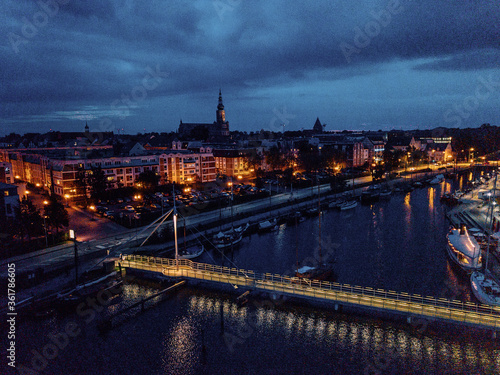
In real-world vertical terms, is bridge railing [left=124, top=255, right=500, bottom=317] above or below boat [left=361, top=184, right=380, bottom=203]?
below

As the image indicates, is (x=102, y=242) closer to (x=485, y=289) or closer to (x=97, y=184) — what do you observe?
(x=97, y=184)

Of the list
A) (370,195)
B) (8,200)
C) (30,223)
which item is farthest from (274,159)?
(30,223)

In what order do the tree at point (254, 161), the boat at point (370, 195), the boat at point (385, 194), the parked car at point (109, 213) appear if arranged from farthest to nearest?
the tree at point (254, 161) < the boat at point (385, 194) < the boat at point (370, 195) < the parked car at point (109, 213)

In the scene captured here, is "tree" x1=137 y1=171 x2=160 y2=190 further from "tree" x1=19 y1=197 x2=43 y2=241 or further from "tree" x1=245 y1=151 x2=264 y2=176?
"tree" x1=245 y1=151 x2=264 y2=176

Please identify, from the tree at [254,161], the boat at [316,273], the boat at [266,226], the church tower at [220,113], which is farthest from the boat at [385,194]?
the church tower at [220,113]

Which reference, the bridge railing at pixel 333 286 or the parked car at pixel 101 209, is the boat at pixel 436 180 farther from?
the parked car at pixel 101 209

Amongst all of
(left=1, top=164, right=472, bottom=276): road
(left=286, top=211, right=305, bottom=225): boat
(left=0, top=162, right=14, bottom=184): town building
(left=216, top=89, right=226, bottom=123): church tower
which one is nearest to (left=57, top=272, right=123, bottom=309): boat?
(left=1, top=164, right=472, bottom=276): road
